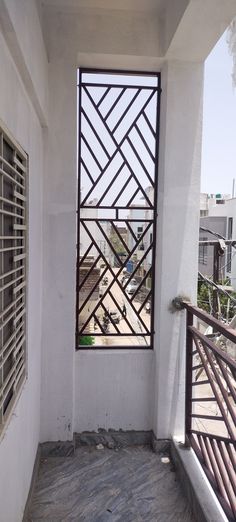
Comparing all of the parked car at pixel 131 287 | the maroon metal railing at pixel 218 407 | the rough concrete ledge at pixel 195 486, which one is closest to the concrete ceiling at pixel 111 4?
the parked car at pixel 131 287

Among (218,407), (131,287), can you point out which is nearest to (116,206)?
(131,287)

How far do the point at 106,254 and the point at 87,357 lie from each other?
2.19 ft

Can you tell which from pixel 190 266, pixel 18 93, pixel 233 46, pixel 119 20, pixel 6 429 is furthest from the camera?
pixel 190 266

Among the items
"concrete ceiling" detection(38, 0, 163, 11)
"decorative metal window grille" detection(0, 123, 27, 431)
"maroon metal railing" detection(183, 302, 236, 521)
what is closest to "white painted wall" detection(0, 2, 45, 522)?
"decorative metal window grille" detection(0, 123, 27, 431)

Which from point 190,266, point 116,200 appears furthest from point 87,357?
point 116,200

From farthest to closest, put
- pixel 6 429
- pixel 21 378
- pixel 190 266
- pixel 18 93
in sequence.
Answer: pixel 190 266 < pixel 21 378 < pixel 18 93 < pixel 6 429

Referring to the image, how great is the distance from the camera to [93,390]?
2.30m

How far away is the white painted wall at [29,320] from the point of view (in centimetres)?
122

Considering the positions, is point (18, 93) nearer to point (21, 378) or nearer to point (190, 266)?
point (21, 378)

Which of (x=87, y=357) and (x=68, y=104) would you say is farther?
(x=87, y=357)

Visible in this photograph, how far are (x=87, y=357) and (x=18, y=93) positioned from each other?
1.55 metres

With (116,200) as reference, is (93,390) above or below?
below

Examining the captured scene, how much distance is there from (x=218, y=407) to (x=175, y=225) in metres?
1.05

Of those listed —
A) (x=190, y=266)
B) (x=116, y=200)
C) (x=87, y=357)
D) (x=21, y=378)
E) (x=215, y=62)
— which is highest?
(x=215, y=62)
